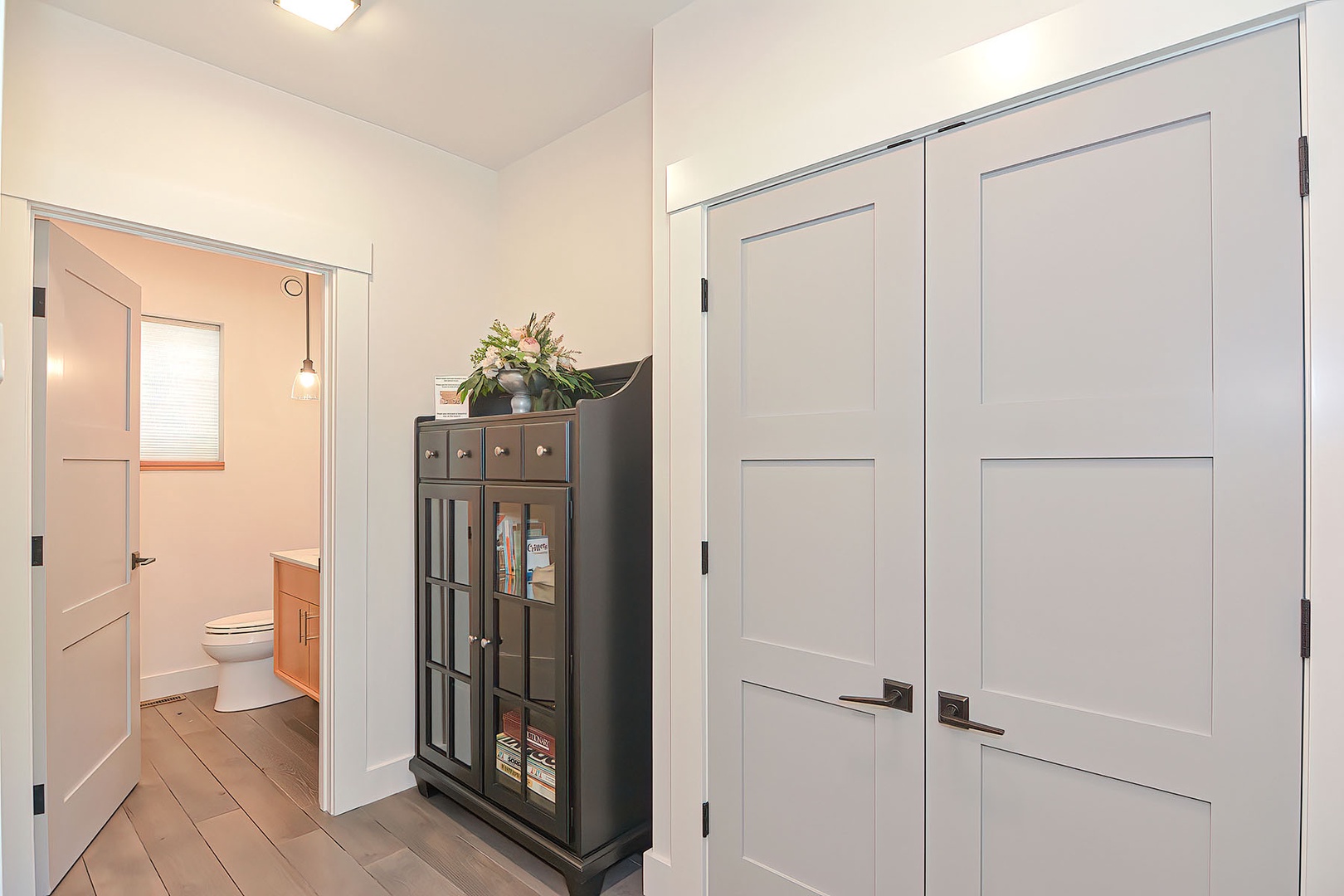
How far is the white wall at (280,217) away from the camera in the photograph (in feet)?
6.70

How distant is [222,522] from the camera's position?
4.21m

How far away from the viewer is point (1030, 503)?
1.47 meters

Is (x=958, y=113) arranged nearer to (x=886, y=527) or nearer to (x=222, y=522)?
(x=886, y=527)

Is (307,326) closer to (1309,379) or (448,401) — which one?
(448,401)

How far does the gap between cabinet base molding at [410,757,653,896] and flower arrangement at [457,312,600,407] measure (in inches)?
57.1

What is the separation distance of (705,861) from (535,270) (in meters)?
2.39

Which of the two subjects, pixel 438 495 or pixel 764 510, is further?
pixel 438 495

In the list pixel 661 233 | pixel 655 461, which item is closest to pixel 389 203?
pixel 661 233

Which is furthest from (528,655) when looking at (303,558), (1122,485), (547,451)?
(303,558)

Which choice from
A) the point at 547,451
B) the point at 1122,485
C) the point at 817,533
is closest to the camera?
the point at 1122,485

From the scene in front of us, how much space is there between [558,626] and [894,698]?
1070 mm

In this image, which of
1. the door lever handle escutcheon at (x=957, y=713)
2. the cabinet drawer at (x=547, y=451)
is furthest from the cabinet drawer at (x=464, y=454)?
the door lever handle escutcheon at (x=957, y=713)

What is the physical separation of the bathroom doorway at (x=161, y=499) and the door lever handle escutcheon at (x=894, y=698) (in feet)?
7.10

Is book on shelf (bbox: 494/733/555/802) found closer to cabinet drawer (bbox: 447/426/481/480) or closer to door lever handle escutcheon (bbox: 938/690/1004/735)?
cabinet drawer (bbox: 447/426/481/480)
